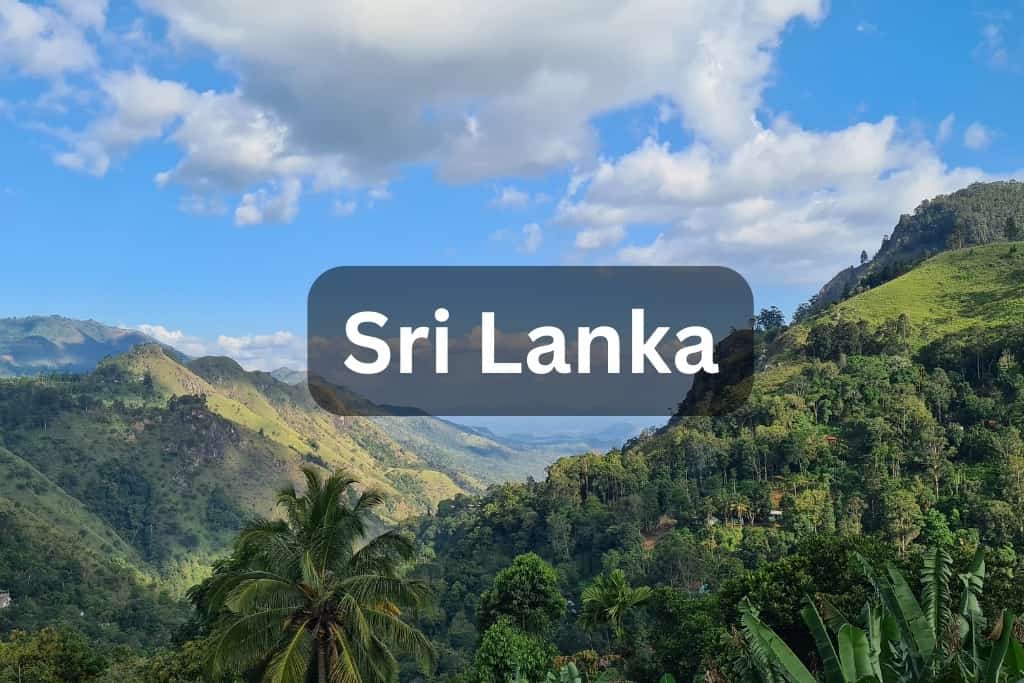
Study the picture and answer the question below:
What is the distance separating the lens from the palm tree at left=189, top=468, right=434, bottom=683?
11953 mm

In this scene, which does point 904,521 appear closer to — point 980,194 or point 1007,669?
point 1007,669

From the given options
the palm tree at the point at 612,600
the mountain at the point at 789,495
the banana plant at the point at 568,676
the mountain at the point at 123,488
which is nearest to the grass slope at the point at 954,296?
the mountain at the point at 789,495

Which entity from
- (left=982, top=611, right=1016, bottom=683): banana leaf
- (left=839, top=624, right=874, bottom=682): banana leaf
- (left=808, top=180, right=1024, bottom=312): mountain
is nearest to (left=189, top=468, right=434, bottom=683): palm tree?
(left=839, top=624, right=874, bottom=682): banana leaf

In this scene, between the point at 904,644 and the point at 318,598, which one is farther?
the point at 318,598

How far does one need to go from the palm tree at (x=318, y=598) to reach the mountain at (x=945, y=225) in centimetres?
12801

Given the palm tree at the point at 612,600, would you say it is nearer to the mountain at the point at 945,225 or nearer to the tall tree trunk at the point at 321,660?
the tall tree trunk at the point at 321,660

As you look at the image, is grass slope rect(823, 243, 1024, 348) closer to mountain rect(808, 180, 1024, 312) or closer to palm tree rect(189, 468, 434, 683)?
mountain rect(808, 180, 1024, 312)

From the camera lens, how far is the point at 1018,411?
178 feet

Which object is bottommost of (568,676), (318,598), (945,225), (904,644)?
(318,598)

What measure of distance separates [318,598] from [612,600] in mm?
20163

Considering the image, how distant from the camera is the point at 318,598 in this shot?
12.5 meters

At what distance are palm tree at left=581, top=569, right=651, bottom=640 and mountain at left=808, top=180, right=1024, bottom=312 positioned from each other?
11076 centimetres

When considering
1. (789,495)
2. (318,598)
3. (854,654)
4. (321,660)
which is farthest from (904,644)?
(789,495)

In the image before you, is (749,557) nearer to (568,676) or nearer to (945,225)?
(568,676)
